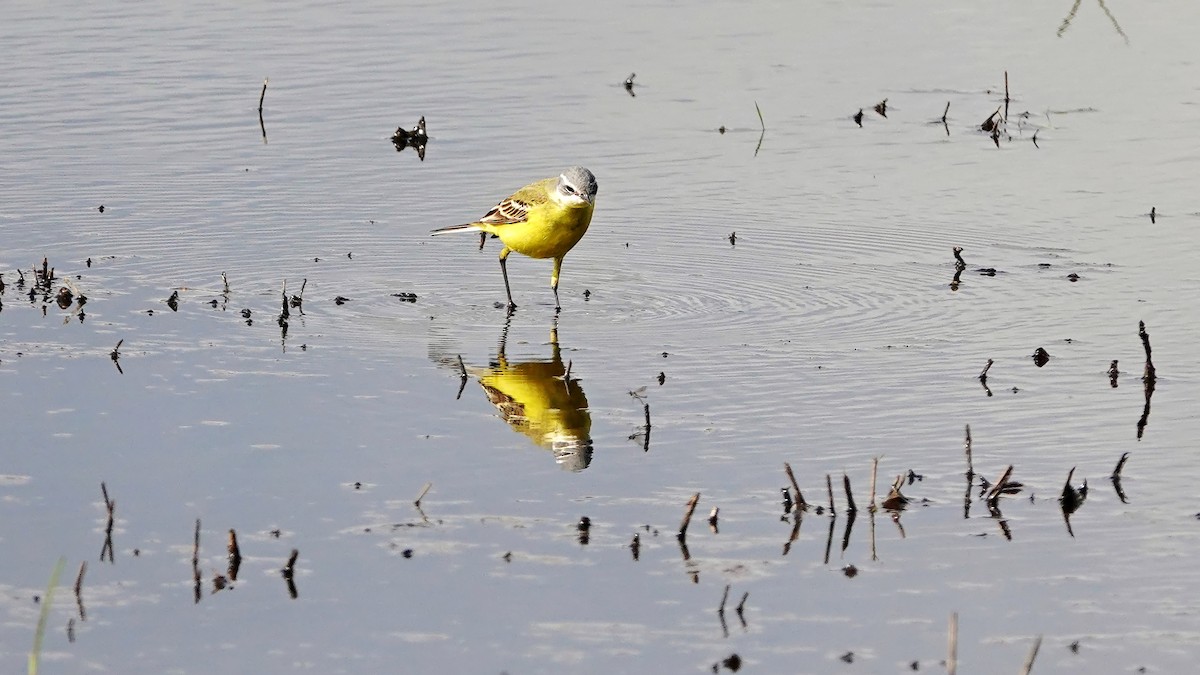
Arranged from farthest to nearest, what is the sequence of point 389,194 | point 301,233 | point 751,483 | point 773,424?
point 389,194
point 301,233
point 773,424
point 751,483

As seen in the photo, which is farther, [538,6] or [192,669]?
[538,6]

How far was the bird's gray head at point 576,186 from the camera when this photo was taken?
12.5m

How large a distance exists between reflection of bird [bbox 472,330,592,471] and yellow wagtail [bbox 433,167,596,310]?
1564 millimetres

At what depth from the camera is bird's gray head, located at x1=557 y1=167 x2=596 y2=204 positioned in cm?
1250

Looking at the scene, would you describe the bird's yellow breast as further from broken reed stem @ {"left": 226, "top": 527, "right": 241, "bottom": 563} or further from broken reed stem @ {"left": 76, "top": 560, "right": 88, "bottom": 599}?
broken reed stem @ {"left": 76, "top": 560, "right": 88, "bottom": 599}

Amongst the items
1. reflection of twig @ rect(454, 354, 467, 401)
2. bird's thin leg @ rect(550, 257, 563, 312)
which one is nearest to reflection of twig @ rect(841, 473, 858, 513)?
reflection of twig @ rect(454, 354, 467, 401)

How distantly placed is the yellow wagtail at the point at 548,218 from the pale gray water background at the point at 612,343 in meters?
0.35

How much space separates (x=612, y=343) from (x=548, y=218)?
5.21ft

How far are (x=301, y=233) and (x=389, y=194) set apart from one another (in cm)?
148

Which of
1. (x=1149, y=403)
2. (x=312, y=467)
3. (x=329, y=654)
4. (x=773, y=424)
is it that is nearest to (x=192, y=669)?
(x=329, y=654)

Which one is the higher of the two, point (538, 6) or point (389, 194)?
point (538, 6)

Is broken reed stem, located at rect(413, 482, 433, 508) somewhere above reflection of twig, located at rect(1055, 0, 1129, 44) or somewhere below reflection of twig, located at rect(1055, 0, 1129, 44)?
below

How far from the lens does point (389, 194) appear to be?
597 inches

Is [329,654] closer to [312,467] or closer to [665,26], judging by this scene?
[312,467]
